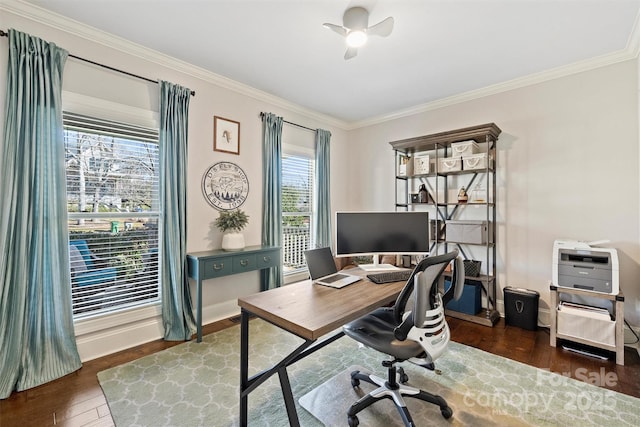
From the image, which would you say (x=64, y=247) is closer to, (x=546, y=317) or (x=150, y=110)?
(x=150, y=110)

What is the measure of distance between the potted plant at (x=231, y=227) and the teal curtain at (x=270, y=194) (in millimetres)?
454

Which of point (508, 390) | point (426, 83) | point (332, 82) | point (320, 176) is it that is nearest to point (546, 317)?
point (508, 390)

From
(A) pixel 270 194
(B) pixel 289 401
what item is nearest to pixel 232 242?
(A) pixel 270 194

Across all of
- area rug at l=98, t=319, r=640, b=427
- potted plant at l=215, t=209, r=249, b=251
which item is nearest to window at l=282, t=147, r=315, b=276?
potted plant at l=215, t=209, r=249, b=251

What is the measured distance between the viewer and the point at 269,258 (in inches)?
130

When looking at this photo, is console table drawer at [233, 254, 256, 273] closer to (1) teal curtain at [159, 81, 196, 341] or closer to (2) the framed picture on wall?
(1) teal curtain at [159, 81, 196, 341]

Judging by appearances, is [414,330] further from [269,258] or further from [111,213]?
[111,213]

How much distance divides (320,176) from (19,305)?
3338 mm

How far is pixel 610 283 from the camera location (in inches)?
93.2

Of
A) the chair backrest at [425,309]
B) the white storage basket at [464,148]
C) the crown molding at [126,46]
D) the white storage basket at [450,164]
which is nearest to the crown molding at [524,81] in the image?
the white storage basket at [464,148]

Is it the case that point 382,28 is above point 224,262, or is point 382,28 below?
above

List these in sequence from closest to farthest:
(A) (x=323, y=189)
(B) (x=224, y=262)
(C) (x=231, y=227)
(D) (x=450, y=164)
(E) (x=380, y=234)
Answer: (E) (x=380, y=234) → (B) (x=224, y=262) → (C) (x=231, y=227) → (D) (x=450, y=164) → (A) (x=323, y=189)

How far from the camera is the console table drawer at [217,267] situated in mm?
2752

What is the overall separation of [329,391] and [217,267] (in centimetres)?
155
